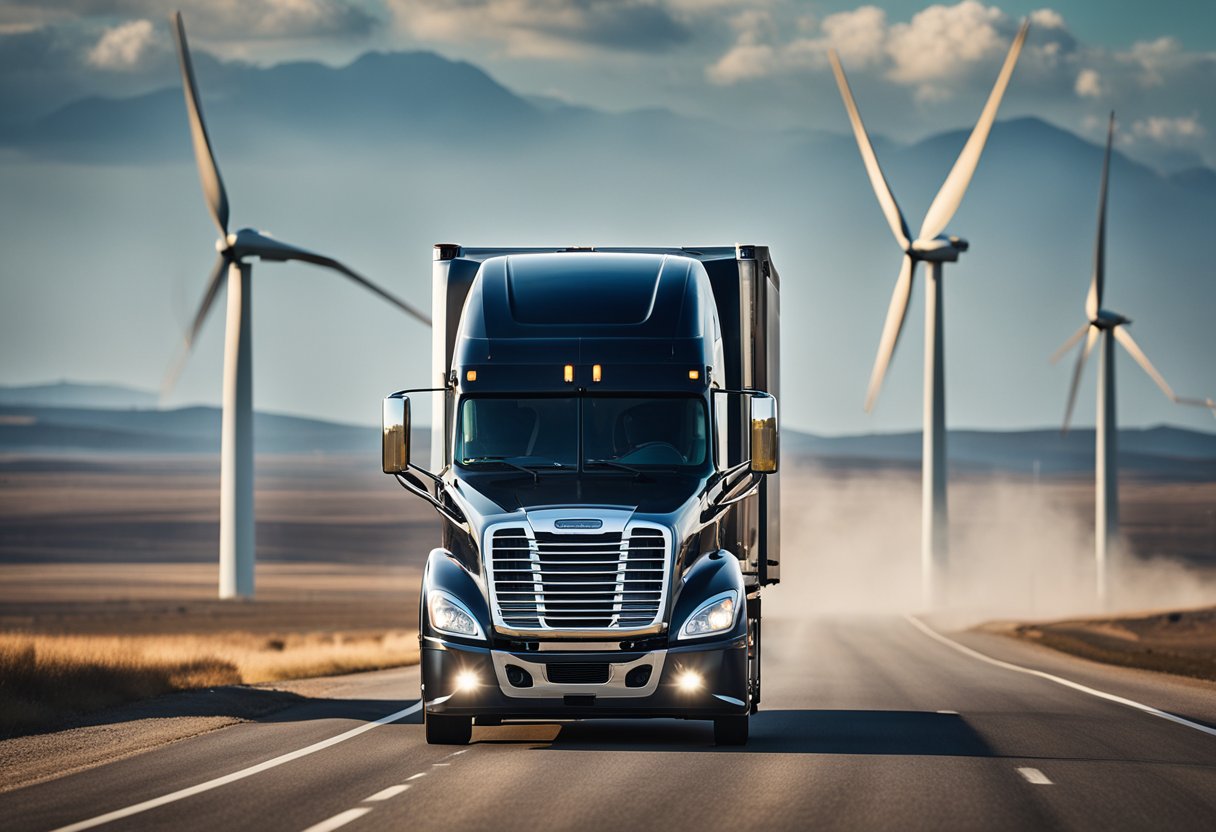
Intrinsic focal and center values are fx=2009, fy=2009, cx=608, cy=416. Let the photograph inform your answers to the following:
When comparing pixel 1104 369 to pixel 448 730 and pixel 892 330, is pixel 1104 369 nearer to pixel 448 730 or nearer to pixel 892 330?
pixel 892 330

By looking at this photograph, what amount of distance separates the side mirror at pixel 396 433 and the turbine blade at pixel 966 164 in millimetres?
41758

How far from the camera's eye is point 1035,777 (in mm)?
16016

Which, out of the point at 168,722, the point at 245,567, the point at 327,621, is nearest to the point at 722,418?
the point at 168,722

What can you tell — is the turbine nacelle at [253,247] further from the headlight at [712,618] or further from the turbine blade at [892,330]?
the headlight at [712,618]

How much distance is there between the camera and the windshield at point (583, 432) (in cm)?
1819

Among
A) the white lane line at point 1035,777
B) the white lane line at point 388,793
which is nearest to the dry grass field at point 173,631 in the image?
the white lane line at point 388,793

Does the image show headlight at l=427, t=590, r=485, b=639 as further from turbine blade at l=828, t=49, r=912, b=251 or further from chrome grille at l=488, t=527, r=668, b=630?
turbine blade at l=828, t=49, r=912, b=251

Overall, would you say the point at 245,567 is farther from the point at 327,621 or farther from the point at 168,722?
the point at 168,722

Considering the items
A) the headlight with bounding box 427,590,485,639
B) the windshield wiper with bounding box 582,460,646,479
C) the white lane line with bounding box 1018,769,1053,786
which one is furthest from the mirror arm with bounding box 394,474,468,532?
the white lane line with bounding box 1018,769,1053,786

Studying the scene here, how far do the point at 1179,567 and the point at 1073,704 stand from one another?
584 feet

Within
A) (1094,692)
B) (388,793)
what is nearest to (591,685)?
(388,793)

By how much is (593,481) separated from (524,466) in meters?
0.70

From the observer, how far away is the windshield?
18.2 m

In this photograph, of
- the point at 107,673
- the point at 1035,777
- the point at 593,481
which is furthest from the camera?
the point at 107,673
